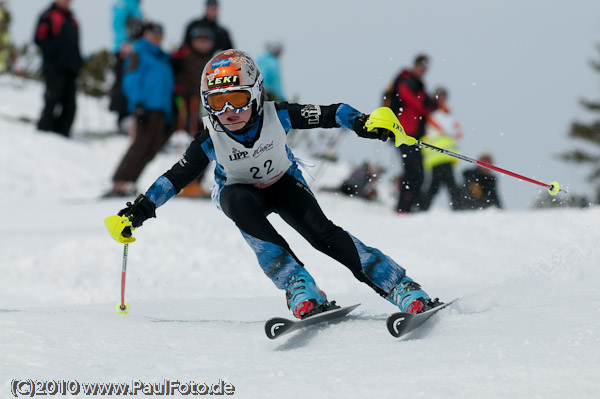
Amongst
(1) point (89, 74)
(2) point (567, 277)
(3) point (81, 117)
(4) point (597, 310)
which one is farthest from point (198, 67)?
(1) point (89, 74)

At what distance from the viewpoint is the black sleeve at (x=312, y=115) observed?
4195mm

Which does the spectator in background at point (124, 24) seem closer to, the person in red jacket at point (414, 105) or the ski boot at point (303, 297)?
the person in red jacket at point (414, 105)

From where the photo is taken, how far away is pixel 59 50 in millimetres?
11734

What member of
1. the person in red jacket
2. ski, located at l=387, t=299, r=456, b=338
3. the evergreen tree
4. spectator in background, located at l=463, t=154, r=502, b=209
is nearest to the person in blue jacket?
the person in red jacket

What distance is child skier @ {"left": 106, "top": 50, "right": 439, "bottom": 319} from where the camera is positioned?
13.2 ft

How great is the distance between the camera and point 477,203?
10.7 metres

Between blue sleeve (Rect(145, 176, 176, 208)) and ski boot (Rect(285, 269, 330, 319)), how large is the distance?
0.86m

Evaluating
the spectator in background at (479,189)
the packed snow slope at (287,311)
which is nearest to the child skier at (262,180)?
the packed snow slope at (287,311)

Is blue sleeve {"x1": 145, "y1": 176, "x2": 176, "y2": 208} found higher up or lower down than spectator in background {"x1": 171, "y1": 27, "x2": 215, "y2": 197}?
lower down

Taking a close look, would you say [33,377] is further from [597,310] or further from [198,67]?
[198,67]

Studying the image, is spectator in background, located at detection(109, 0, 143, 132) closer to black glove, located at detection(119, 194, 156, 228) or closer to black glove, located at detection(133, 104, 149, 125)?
black glove, located at detection(133, 104, 149, 125)

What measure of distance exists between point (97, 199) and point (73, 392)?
8023 mm

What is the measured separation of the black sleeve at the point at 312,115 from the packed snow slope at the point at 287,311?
1129 mm

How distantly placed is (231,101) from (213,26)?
667 centimetres
